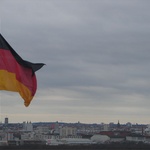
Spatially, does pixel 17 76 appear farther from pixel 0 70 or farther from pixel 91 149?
pixel 91 149

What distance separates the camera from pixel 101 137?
551ft

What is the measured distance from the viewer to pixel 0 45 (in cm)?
1530

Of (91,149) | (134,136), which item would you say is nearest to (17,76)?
(91,149)

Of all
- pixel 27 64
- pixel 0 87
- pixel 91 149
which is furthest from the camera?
pixel 91 149

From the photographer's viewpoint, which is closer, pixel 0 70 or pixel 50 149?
pixel 0 70

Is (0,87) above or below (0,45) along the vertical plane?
below

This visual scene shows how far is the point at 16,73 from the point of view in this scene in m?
15.6

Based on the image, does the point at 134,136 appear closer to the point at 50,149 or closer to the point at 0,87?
the point at 50,149

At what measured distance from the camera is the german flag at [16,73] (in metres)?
15.2

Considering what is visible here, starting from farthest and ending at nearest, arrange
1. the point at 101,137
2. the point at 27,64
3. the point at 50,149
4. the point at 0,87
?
the point at 101,137, the point at 50,149, the point at 27,64, the point at 0,87

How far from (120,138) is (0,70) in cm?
16355

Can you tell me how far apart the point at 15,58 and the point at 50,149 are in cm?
9148

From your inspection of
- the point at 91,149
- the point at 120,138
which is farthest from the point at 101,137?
the point at 91,149

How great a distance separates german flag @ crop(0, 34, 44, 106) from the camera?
15.2 m
